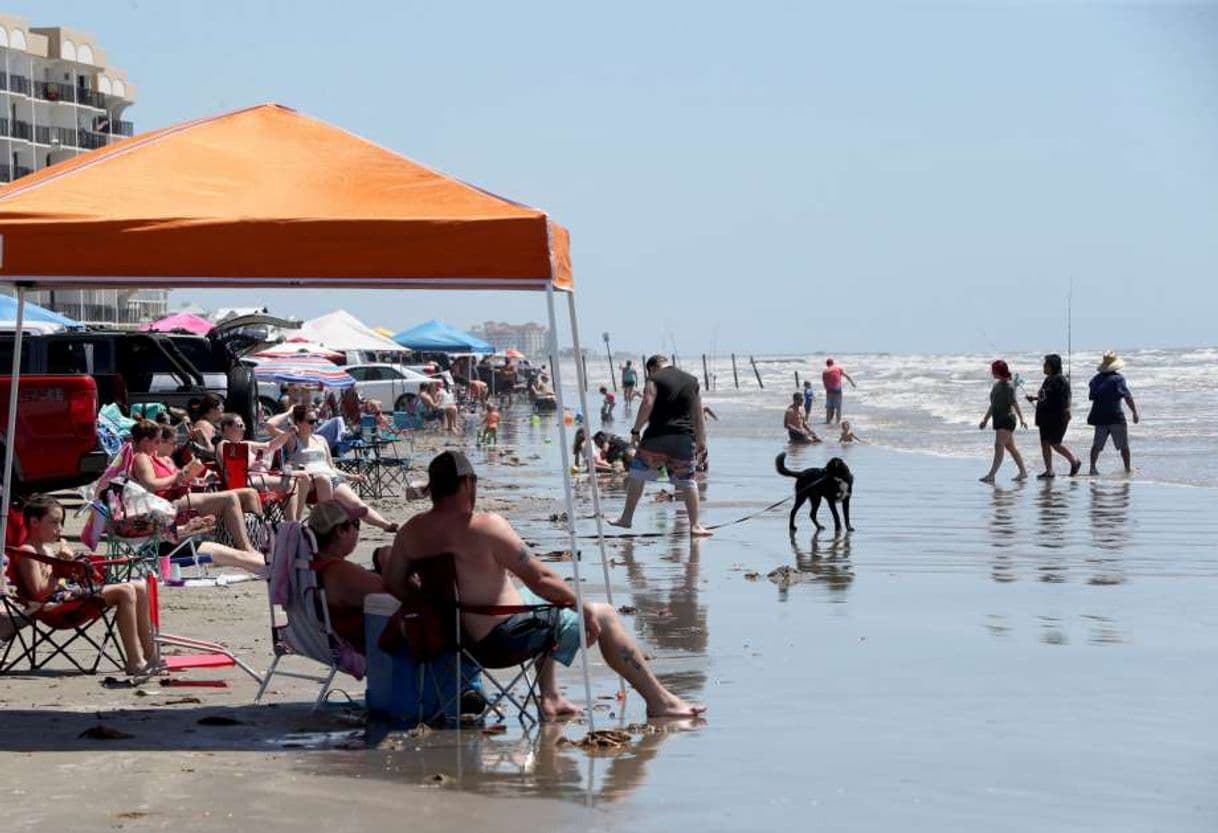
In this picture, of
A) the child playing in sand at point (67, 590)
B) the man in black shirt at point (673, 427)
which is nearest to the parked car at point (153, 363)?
the man in black shirt at point (673, 427)

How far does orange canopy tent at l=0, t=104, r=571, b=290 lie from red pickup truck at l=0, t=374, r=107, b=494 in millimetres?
8585

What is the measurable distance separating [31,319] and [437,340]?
29055 mm

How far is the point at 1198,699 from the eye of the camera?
25.7 feet

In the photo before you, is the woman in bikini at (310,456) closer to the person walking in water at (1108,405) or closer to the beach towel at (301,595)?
the beach towel at (301,595)

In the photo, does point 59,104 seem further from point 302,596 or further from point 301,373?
point 302,596

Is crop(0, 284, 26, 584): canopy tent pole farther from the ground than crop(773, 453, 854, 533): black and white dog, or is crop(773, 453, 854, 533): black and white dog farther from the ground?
crop(0, 284, 26, 584): canopy tent pole

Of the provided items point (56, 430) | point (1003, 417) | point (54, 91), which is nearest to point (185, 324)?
point (1003, 417)

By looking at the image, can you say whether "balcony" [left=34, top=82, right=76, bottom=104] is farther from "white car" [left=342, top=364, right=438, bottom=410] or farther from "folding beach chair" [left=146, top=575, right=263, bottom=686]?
"folding beach chair" [left=146, top=575, right=263, bottom=686]

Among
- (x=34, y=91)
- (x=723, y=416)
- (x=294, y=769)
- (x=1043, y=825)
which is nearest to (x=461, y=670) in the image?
(x=294, y=769)

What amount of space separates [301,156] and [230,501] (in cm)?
516

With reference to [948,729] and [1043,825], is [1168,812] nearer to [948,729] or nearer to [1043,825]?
[1043,825]

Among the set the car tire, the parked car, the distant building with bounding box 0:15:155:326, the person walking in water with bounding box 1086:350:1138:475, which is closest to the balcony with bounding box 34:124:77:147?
the distant building with bounding box 0:15:155:326

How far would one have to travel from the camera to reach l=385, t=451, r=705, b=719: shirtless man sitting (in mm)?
7102

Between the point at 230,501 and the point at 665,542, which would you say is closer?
the point at 230,501
